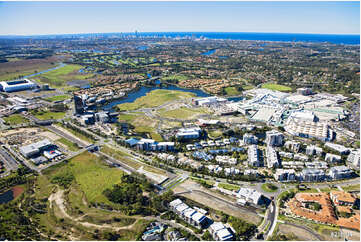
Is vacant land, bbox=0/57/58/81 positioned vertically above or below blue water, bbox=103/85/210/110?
above

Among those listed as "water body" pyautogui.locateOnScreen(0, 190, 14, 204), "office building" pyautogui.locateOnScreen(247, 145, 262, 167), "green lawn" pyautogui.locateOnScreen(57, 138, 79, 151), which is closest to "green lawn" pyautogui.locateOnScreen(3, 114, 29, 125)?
"green lawn" pyautogui.locateOnScreen(57, 138, 79, 151)

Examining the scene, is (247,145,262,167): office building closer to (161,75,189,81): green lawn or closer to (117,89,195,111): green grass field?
(117,89,195,111): green grass field

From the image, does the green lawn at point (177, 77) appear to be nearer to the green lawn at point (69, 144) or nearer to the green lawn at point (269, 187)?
the green lawn at point (69, 144)

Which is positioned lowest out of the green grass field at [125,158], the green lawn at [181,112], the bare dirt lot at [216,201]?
the bare dirt lot at [216,201]

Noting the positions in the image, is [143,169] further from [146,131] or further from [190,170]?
[146,131]

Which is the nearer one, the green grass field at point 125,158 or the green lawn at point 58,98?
the green grass field at point 125,158

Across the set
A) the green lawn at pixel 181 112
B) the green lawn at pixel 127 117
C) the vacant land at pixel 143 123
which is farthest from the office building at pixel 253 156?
the green lawn at pixel 127 117

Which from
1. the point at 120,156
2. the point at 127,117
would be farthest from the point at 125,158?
the point at 127,117
